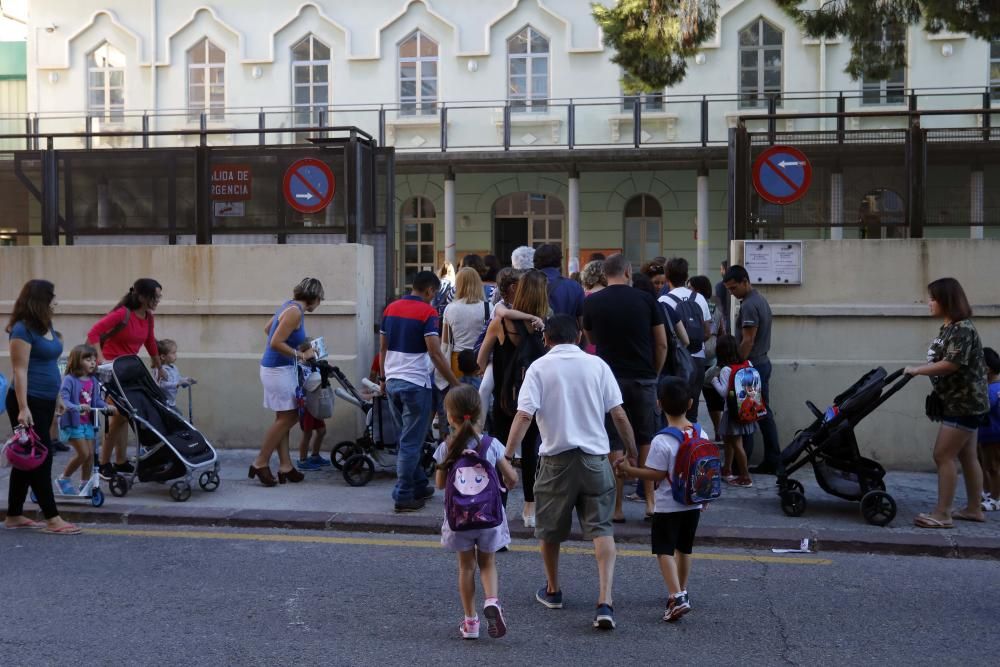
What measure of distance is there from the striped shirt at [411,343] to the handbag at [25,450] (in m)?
2.46

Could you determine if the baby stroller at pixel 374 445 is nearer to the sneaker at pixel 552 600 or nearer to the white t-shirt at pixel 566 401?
the sneaker at pixel 552 600

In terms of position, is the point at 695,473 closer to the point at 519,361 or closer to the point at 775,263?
the point at 519,361

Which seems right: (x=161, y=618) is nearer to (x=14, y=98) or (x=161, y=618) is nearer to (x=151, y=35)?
(x=151, y=35)

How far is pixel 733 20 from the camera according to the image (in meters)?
25.2

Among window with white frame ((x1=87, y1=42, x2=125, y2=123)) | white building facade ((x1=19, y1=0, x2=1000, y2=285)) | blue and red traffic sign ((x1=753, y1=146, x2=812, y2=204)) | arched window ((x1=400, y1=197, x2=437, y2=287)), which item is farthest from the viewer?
window with white frame ((x1=87, y1=42, x2=125, y2=123))

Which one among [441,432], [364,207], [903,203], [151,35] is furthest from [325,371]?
[151,35]

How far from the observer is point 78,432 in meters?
8.45

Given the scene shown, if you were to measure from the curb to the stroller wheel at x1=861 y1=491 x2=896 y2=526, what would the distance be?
0.62 feet

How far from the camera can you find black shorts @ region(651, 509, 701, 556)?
223 inches

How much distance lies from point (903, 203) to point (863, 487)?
10.7ft

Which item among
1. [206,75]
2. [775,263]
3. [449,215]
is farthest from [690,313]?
[206,75]

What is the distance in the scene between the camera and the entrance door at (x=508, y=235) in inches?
1061

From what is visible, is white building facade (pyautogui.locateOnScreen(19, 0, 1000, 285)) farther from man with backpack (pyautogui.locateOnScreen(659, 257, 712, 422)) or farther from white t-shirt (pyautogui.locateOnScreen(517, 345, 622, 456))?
white t-shirt (pyautogui.locateOnScreen(517, 345, 622, 456))

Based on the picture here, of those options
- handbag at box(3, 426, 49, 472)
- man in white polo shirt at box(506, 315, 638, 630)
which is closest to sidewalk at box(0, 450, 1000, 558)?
handbag at box(3, 426, 49, 472)
